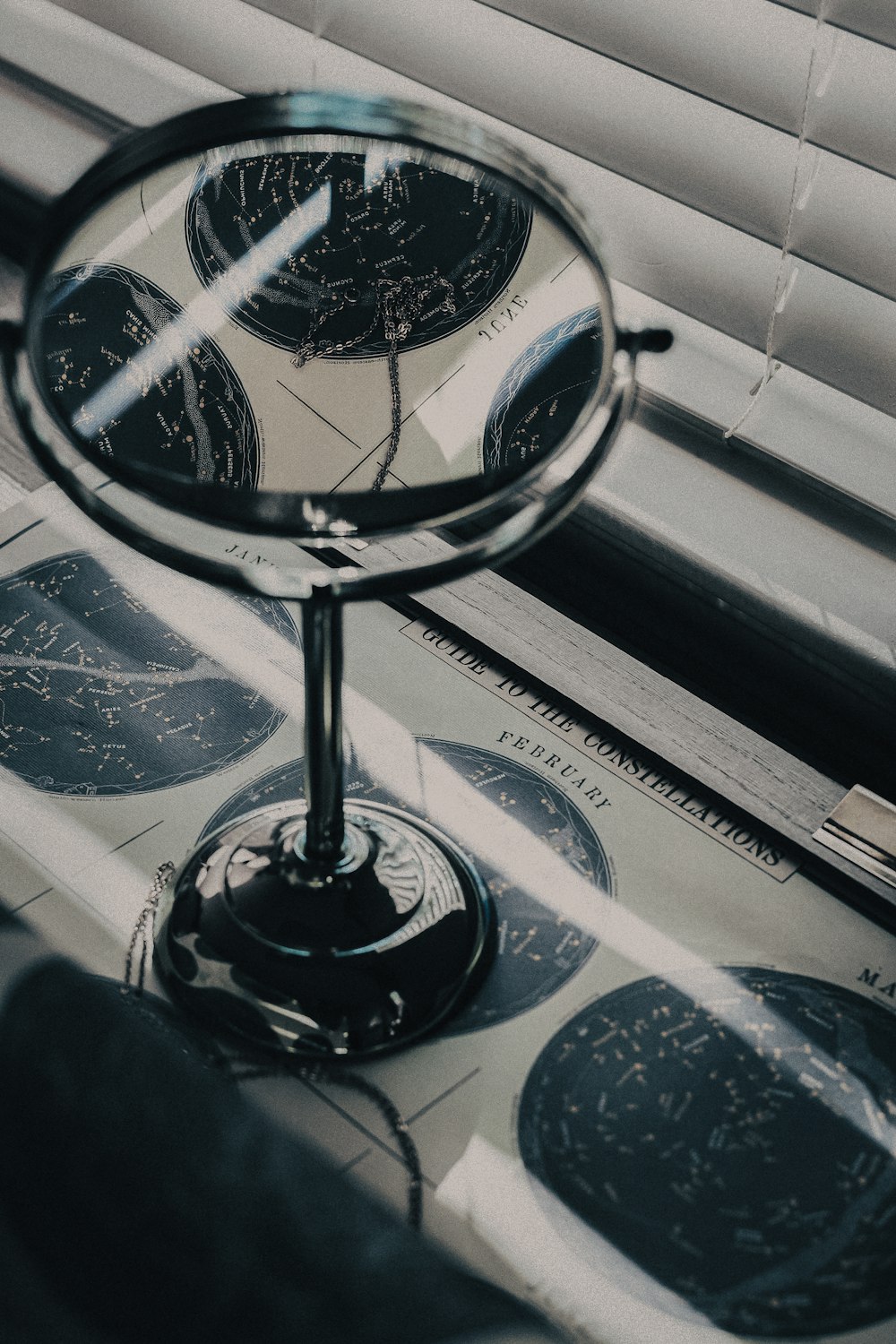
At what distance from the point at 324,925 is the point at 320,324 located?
0.42 m

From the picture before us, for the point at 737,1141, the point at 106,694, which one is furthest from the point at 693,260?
the point at 737,1141

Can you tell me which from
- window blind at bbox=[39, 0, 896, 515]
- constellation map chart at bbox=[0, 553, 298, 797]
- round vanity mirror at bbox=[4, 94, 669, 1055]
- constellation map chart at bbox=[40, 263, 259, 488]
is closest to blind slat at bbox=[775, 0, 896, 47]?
window blind at bbox=[39, 0, 896, 515]

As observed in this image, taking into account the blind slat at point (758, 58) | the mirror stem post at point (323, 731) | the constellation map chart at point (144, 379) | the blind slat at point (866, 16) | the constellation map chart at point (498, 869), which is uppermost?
the blind slat at point (866, 16)

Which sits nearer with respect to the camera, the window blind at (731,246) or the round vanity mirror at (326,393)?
the round vanity mirror at (326,393)

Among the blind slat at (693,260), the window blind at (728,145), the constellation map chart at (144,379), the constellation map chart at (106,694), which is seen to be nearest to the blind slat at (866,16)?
the window blind at (728,145)

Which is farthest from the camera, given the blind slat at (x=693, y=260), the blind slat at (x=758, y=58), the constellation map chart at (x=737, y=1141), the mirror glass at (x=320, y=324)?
the blind slat at (x=693, y=260)

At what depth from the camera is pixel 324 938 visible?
3.26 feet

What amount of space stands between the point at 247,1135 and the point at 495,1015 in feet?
0.60

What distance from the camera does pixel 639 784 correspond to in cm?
114

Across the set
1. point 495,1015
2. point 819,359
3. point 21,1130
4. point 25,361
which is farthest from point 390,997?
point 819,359

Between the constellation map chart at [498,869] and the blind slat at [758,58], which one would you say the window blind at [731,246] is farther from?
the constellation map chart at [498,869]

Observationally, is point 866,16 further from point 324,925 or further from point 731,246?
point 324,925

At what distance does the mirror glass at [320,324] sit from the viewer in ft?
3.11

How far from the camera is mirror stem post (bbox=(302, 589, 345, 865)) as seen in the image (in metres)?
0.90
